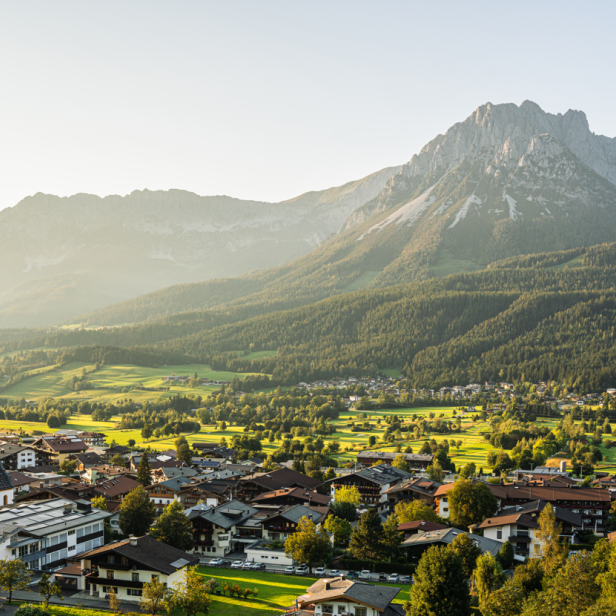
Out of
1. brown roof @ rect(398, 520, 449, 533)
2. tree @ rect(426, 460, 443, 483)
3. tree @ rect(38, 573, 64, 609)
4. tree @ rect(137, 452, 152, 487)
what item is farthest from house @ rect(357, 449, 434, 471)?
tree @ rect(38, 573, 64, 609)

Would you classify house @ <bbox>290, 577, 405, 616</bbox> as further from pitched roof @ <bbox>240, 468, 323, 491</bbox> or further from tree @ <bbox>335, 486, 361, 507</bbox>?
pitched roof @ <bbox>240, 468, 323, 491</bbox>

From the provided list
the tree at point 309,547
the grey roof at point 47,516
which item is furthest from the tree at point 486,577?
the grey roof at point 47,516

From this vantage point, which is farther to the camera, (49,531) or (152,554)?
(49,531)

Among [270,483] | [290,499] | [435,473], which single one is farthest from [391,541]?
[435,473]

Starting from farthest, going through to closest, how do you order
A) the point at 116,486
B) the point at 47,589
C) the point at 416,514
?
the point at 116,486 < the point at 416,514 < the point at 47,589

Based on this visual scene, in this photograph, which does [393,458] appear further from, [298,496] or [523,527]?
[523,527]

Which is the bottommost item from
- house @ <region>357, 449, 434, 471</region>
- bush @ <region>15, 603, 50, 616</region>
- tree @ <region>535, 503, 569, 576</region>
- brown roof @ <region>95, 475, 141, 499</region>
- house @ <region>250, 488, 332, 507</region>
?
house @ <region>357, 449, 434, 471</region>

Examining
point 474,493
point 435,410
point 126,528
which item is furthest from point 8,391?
point 474,493
